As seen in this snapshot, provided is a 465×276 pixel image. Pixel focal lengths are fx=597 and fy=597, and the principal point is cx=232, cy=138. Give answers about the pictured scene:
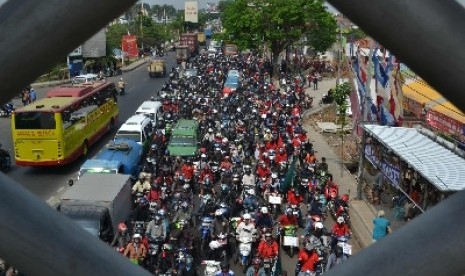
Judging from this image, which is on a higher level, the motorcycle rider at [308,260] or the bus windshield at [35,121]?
the bus windshield at [35,121]

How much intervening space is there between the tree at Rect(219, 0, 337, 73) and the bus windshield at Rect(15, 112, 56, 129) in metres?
25.6

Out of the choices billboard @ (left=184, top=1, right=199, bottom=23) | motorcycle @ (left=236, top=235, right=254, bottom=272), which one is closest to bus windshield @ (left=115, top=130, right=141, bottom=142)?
motorcycle @ (left=236, top=235, right=254, bottom=272)

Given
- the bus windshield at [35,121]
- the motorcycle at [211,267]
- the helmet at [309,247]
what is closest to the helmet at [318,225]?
the helmet at [309,247]

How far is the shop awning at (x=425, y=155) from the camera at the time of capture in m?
10.6

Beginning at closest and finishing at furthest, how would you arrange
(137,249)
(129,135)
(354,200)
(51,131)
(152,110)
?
(137,249)
(354,200)
(51,131)
(129,135)
(152,110)

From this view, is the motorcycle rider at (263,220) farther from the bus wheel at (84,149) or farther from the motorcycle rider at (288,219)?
the bus wheel at (84,149)

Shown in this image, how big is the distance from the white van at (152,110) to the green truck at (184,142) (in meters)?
2.80

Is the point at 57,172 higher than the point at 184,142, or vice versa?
the point at 184,142

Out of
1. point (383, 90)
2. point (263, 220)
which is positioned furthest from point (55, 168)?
point (383, 90)

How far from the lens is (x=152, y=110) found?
2252cm

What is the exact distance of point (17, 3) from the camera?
2.82 ft

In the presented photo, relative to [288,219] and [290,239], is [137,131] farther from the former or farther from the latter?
[290,239]

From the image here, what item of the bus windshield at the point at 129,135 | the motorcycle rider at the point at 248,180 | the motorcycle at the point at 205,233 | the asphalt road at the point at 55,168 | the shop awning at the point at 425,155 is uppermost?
the shop awning at the point at 425,155

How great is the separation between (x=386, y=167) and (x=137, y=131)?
330 inches
